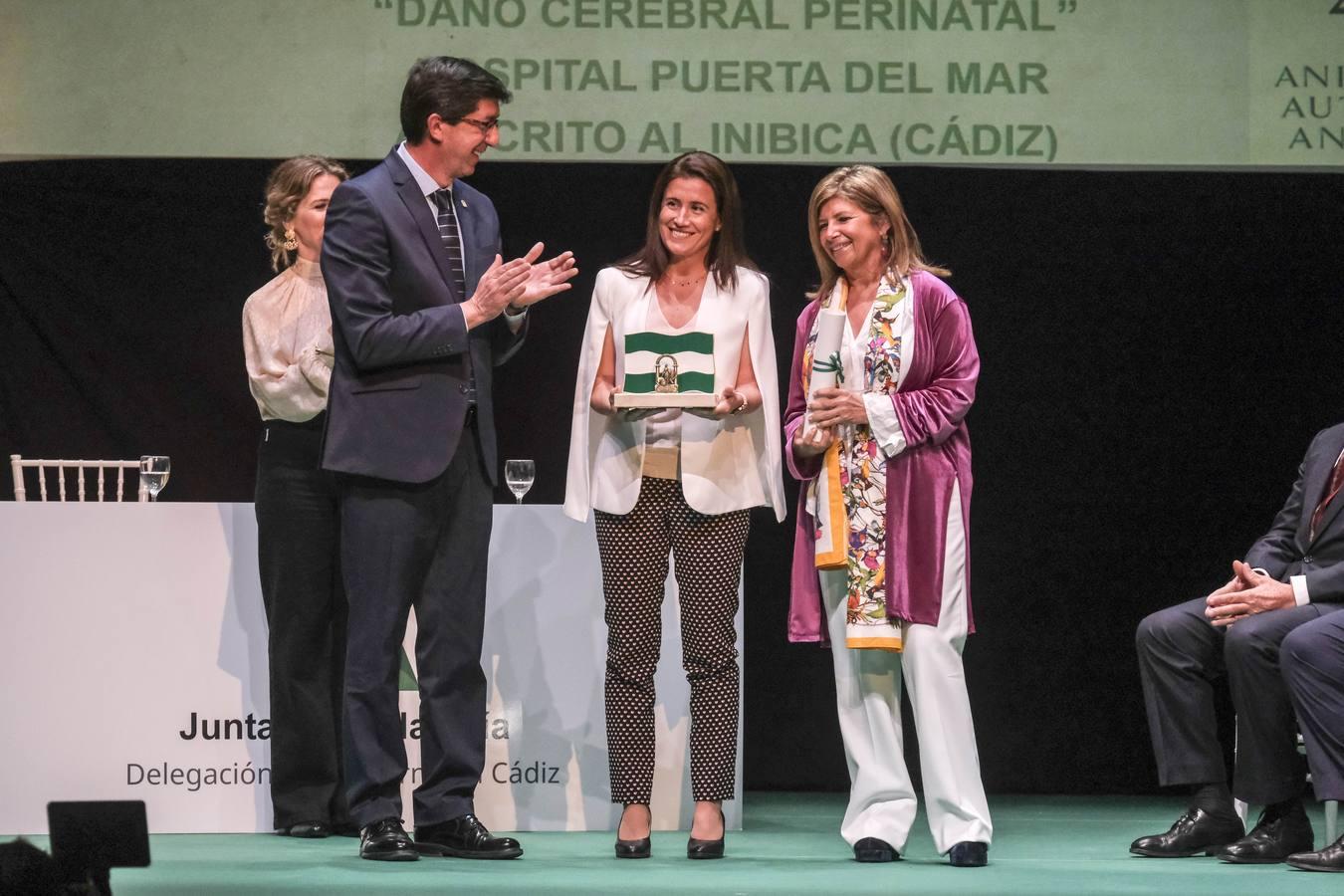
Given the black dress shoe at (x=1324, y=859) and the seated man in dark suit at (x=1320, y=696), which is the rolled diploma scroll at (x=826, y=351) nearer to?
Result: the seated man in dark suit at (x=1320, y=696)

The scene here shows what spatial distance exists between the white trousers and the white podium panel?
0.74m

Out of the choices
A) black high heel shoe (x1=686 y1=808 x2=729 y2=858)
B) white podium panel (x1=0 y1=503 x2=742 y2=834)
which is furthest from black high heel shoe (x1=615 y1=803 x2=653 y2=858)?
white podium panel (x1=0 y1=503 x2=742 y2=834)

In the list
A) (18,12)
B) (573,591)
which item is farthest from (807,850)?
(18,12)

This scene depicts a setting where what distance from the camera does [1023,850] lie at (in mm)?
4191

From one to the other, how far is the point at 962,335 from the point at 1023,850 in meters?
1.34

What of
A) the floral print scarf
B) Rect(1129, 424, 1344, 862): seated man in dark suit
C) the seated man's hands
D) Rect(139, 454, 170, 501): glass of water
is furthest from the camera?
Rect(139, 454, 170, 501): glass of water

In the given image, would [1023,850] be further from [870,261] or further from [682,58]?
[682,58]

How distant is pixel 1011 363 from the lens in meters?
5.59

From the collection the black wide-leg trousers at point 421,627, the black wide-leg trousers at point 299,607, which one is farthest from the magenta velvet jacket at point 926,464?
the black wide-leg trousers at point 299,607

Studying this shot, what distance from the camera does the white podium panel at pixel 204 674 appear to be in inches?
173

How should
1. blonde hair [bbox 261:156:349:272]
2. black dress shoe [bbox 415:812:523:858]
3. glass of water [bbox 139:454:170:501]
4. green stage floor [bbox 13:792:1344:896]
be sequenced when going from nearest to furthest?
green stage floor [bbox 13:792:1344:896]
black dress shoe [bbox 415:812:523:858]
blonde hair [bbox 261:156:349:272]
glass of water [bbox 139:454:170:501]

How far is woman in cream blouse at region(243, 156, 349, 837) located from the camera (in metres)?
4.23

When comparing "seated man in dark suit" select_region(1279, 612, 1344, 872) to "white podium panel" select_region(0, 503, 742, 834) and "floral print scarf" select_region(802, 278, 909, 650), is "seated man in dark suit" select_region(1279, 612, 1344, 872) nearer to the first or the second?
"floral print scarf" select_region(802, 278, 909, 650)

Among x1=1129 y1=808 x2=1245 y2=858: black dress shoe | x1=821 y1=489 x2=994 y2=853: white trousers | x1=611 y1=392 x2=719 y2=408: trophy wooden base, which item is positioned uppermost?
x1=611 y1=392 x2=719 y2=408: trophy wooden base
